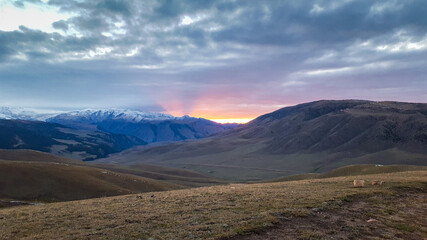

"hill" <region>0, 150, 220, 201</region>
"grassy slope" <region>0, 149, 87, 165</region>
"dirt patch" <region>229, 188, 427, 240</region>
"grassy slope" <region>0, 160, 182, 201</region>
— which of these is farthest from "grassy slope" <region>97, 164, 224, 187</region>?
"dirt patch" <region>229, 188, 427, 240</region>

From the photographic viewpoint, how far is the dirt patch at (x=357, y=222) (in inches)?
599

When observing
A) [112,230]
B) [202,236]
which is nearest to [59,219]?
[112,230]

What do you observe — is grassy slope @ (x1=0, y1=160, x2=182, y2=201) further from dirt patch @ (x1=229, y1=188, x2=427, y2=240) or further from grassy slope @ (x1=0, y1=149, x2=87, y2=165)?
grassy slope @ (x1=0, y1=149, x2=87, y2=165)

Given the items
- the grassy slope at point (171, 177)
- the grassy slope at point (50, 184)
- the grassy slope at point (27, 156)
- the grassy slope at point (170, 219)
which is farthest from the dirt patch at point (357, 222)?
the grassy slope at point (27, 156)

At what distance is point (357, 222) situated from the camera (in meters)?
17.8

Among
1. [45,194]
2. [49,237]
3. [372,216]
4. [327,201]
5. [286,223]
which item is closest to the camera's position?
[49,237]

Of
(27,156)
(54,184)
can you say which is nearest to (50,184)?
(54,184)

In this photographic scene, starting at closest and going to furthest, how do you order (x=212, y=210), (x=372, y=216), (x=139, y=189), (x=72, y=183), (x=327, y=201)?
1. (x=372, y=216)
2. (x=212, y=210)
3. (x=327, y=201)
4. (x=72, y=183)
5. (x=139, y=189)

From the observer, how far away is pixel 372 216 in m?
19.2

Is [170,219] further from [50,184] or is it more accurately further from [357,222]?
[50,184]

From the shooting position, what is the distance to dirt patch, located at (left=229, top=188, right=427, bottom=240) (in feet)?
49.9

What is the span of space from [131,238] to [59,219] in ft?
28.9

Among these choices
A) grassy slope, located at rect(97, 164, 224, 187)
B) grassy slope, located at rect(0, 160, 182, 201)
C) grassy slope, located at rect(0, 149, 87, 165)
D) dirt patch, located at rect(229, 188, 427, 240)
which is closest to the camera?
dirt patch, located at rect(229, 188, 427, 240)

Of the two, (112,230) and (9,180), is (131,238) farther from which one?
(9,180)
